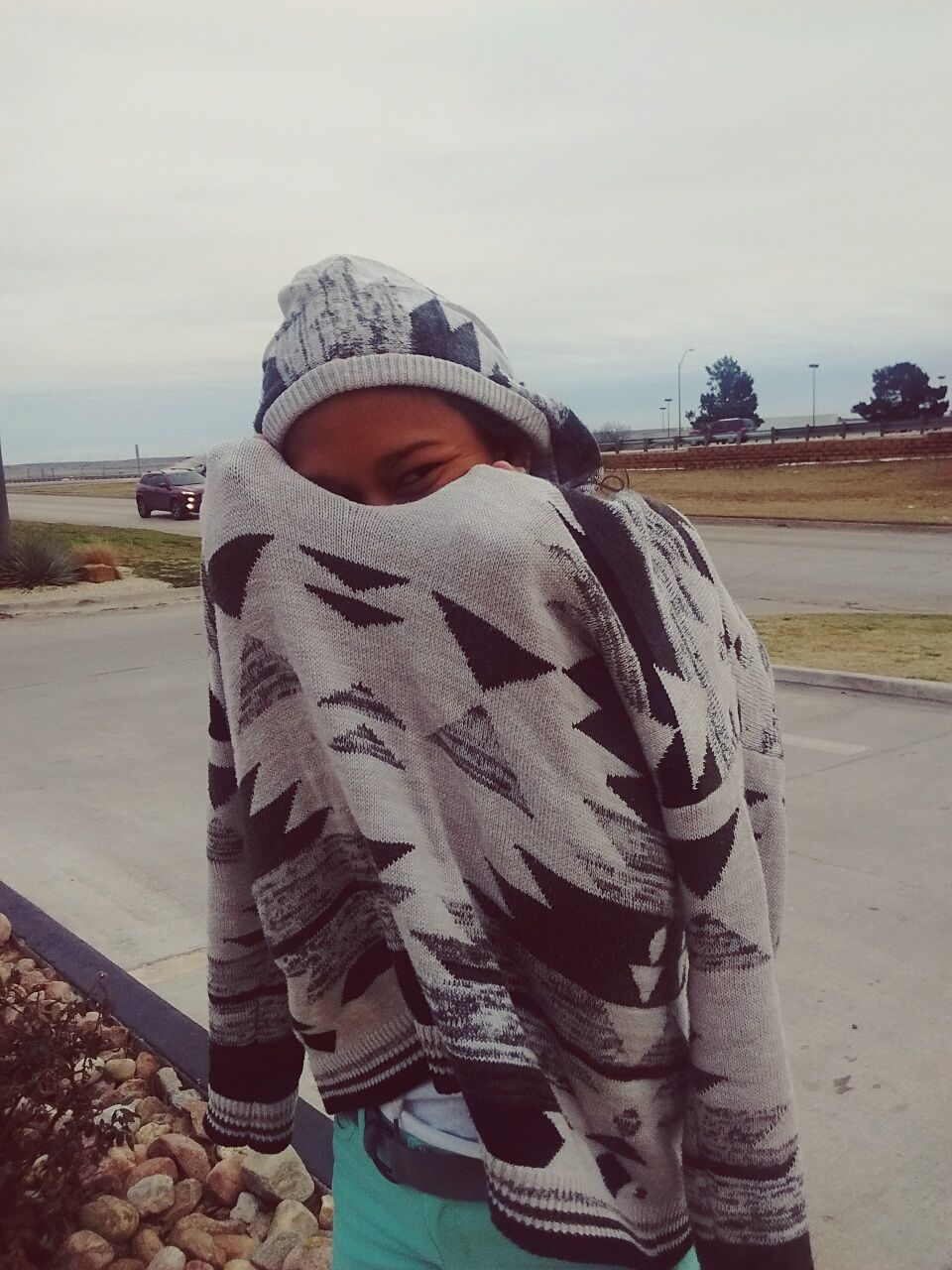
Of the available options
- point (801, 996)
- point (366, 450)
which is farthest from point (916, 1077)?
point (366, 450)

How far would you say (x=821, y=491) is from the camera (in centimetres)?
2931

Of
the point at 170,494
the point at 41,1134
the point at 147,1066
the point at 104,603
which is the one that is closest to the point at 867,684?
the point at 147,1066

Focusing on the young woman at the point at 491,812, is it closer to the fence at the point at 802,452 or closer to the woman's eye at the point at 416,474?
the woman's eye at the point at 416,474

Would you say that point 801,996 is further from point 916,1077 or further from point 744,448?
point 744,448

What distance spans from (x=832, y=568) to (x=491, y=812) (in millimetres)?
14570

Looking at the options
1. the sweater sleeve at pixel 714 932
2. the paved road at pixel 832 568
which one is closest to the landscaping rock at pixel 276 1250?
the sweater sleeve at pixel 714 932

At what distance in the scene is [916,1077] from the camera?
286 centimetres

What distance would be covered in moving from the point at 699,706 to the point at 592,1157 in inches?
17.6

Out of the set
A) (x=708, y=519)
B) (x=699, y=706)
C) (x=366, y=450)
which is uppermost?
(x=366, y=450)

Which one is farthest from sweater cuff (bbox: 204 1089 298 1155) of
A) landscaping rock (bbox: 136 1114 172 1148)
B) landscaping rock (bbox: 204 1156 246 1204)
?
landscaping rock (bbox: 136 1114 172 1148)

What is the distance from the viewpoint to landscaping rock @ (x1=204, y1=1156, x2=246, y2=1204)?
97.7 inches

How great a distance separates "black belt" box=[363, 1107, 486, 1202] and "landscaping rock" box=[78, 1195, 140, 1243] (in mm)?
1393

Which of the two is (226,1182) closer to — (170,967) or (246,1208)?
(246,1208)

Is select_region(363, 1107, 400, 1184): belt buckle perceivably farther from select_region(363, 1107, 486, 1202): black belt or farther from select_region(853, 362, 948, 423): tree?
select_region(853, 362, 948, 423): tree
